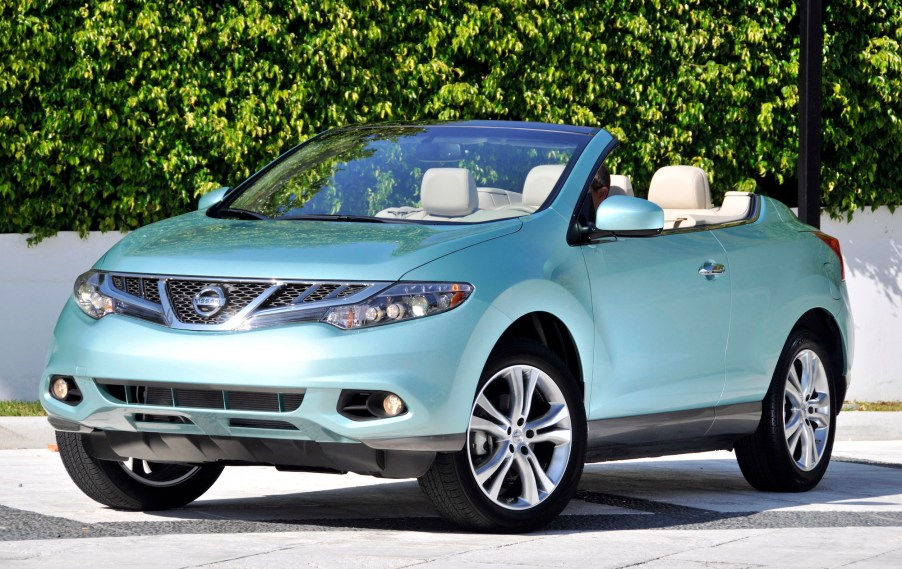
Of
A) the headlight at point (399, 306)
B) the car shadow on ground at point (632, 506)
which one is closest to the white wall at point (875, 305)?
the car shadow on ground at point (632, 506)

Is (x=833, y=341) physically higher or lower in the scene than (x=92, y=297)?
lower

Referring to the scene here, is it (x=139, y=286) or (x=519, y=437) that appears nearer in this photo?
(x=139, y=286)

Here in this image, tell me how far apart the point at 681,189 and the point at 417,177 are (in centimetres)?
196

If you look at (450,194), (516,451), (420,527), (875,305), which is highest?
(450,194)

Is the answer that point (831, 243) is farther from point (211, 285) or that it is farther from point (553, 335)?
point (211, 285)

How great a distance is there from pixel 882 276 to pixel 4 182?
7447mm

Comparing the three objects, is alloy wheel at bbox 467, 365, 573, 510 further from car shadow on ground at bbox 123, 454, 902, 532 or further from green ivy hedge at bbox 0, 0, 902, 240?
green ivy hedge at bbox 0, 0, 902, 240

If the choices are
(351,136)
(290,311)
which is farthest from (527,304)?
(351,136)

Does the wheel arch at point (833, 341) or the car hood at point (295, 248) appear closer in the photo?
the car hood at point (295, 248)

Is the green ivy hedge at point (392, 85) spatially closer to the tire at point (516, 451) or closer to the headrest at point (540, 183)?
the headrest at point (540, 183)

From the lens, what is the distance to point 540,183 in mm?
7453

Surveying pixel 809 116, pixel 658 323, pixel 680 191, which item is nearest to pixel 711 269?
pixel 658 323

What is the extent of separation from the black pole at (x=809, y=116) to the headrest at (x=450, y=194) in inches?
241

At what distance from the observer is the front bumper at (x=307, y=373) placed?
6262mm
